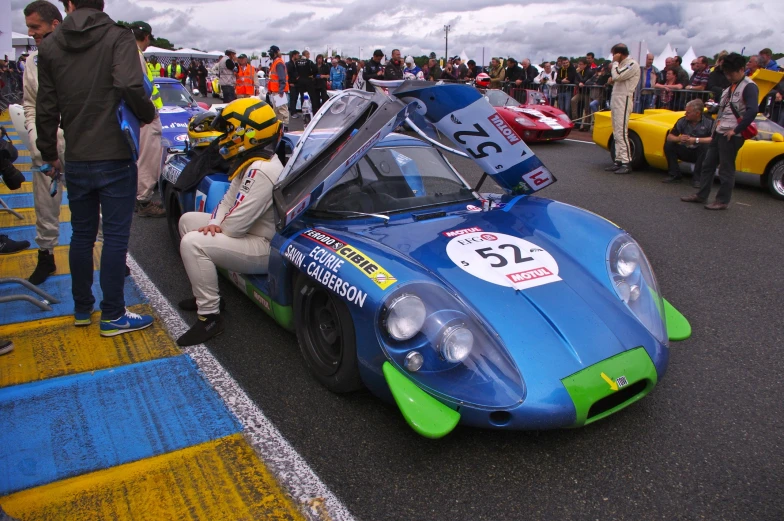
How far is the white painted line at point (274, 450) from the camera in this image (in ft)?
7.18

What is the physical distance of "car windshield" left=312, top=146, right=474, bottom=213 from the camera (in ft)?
11.0

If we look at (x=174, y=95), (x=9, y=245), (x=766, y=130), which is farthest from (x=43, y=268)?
(x=766, y=130)

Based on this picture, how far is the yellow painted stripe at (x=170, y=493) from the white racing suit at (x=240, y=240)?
120cm

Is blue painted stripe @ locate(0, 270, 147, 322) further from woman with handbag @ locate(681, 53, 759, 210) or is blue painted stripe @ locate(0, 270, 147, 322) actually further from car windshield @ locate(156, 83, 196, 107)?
woman with handbag @ locate(681, 53, 759, 210)

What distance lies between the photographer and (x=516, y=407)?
2236 millimetres

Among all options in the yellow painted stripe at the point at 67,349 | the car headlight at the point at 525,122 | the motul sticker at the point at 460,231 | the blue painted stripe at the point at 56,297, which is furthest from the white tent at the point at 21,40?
the motul sticker at the point at 460,231

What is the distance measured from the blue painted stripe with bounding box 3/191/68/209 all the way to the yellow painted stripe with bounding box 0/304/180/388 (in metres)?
3.79

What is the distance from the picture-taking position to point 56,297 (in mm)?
4215

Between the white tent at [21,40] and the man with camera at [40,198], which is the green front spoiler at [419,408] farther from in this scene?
the white tent at [21,40]

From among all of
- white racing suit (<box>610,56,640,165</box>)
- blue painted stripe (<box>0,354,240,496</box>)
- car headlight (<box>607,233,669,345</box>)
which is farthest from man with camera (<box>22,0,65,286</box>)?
white racing suit (<box>610,56,640,165</box>)

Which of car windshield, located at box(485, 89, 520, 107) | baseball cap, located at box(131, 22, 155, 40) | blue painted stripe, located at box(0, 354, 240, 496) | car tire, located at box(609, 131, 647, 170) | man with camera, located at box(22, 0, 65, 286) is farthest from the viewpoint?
car windshield, located at box(485, 89, 520, 107)

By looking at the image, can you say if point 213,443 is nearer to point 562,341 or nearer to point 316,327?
point 316,327

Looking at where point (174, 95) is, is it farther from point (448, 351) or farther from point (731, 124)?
point (448, 351)

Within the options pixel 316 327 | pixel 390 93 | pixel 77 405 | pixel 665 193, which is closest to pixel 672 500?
pixel 316 327
